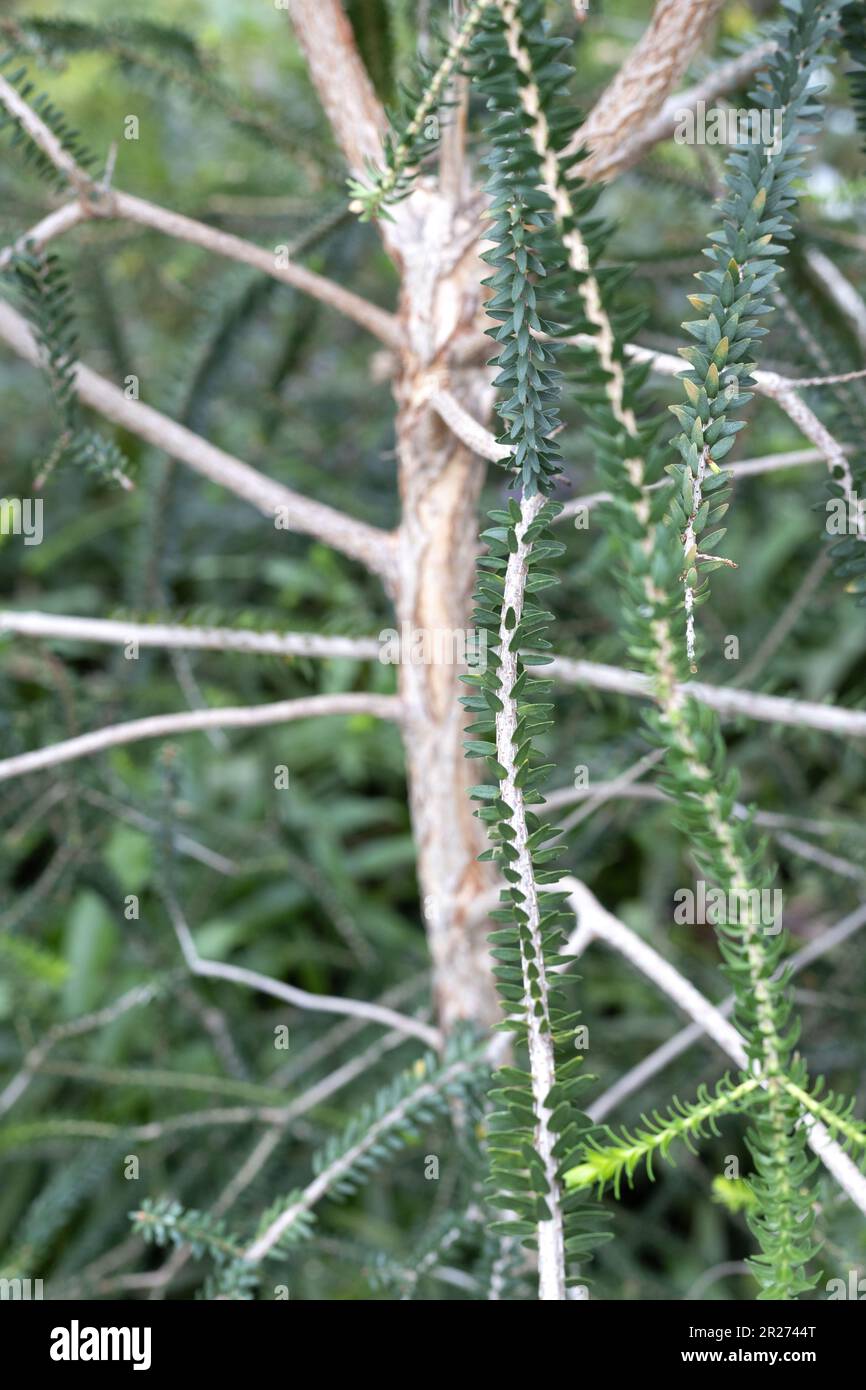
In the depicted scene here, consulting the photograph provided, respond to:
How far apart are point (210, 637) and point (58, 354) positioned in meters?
0.19

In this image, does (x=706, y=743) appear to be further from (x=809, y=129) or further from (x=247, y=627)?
(x=247, y=627)

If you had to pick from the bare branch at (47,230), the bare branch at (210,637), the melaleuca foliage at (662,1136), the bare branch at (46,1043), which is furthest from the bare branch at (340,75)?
the bare branch at (46,1043)

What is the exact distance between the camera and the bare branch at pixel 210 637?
68cm

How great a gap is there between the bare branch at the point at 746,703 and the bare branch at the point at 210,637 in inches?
5.2

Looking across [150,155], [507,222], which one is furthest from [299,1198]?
[150,155]

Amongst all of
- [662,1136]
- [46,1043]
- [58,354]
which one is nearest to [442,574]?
[58,354]

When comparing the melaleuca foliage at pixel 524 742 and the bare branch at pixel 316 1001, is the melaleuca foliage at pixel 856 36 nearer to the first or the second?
the melaleuca foliage at pixel 524 742

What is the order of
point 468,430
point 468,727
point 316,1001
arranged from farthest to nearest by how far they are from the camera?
1. point 316,1001
2. point 468,430
3. point 468,727

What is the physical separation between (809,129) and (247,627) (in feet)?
1.40

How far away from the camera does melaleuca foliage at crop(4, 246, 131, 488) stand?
583 millimetres

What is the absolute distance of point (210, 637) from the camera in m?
0.69

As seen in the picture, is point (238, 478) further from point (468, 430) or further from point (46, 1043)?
point (46, 1043)

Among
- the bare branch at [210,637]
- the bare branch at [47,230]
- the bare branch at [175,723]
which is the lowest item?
the bare branch at [175,723]

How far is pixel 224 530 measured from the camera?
1587 mm
